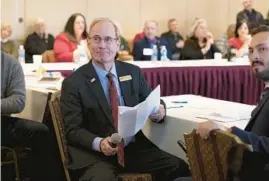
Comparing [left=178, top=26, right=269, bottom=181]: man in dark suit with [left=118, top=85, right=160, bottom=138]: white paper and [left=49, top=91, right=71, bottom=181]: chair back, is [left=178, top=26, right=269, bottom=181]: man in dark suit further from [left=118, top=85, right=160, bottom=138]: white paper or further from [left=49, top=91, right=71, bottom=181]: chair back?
[left=49, top=91, right=71, bottom=181]: chair back

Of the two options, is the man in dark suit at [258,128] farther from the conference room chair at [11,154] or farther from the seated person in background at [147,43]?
the seated person in background at [147,43]

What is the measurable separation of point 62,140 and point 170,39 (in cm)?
606

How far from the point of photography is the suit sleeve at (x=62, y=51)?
6691mm

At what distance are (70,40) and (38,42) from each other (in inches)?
41.2

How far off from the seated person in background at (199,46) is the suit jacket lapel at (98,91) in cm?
474

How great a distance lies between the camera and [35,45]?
7.74 meters

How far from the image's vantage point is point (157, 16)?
9.33 meters

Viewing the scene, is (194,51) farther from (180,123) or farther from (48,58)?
(180,123)

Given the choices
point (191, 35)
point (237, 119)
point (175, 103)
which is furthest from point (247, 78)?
point (237, 119)

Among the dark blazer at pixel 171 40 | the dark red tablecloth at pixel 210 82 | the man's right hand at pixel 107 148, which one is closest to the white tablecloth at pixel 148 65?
the dark red tablecloth at pixel 210 82

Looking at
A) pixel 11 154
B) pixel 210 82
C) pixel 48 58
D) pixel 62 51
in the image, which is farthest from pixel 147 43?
pixel 11 154

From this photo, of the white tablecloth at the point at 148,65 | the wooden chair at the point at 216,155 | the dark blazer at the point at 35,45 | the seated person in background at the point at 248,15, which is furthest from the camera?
the seated person in background at the point at 248,15

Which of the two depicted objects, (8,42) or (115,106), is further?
(8,42)

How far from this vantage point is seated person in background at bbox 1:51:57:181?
10.2 ft
